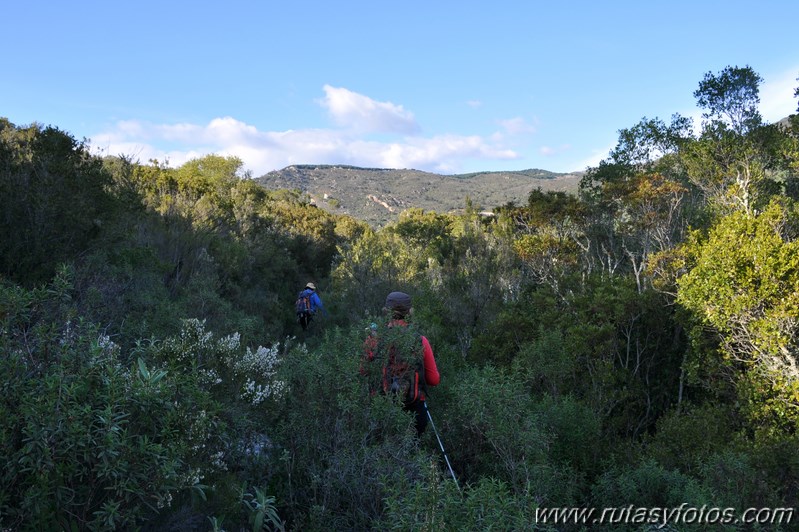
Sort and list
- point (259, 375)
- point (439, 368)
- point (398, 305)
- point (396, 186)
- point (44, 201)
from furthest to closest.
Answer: point (396, 186), point (44, 201), point (439, 368), point (259, 375), point (398, 305)

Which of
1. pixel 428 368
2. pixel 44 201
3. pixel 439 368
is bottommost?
pixel 439 368

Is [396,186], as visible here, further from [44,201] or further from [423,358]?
[423,358]

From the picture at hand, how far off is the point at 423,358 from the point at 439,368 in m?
2.24

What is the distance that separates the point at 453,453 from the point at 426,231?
95.1ft

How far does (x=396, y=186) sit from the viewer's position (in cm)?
9369

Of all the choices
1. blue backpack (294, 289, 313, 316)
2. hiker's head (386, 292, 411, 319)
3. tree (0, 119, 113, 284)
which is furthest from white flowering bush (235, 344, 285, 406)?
blue backpack (294, 289, 313, 316)

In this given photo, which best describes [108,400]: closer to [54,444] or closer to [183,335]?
[54,444]

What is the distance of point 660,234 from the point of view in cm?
1391

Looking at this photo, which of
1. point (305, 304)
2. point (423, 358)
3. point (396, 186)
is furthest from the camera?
point (396, 186)

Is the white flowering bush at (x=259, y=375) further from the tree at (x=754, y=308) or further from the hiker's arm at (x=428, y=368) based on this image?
the tree at (x=754, y=308)

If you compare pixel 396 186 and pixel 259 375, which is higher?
pixel 396 186

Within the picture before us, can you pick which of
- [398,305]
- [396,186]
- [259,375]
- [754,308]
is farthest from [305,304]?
[396,186]

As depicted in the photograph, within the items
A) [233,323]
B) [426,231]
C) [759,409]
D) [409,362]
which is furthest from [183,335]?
[426,231]

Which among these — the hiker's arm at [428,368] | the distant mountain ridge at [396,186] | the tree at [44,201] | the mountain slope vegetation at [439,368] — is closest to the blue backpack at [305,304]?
the mountain slope vegetation at [439,368]
